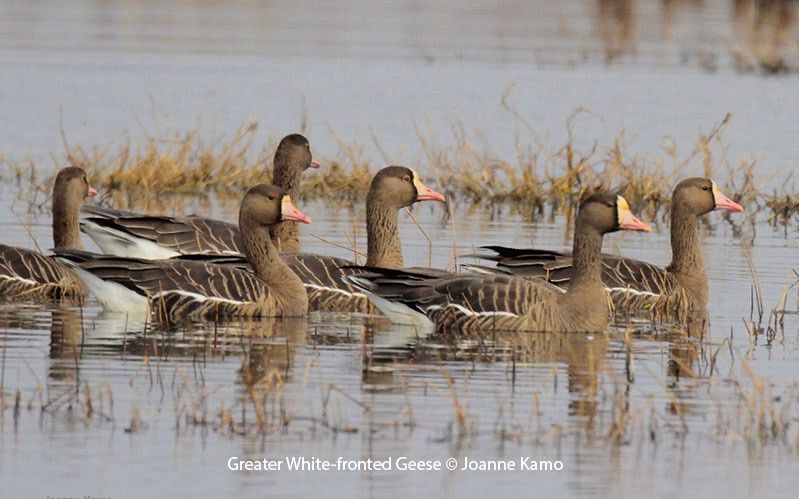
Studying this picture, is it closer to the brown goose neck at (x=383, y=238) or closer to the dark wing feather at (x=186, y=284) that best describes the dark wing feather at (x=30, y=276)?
the dark wing feather at (x=186, y=284)

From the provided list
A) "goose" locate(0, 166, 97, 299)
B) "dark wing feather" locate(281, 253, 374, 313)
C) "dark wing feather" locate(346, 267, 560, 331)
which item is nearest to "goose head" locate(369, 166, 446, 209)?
"dark wing feather" locate(281, 253, 374, 313)

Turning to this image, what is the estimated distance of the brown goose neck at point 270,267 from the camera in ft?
47.6

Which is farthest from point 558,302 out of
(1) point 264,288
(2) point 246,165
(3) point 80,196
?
(2) point 246,165

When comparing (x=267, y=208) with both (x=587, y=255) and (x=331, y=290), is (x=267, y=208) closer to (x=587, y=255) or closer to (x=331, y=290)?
(x=331, y=290)

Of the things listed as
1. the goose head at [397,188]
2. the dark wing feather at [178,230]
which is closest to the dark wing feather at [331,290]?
the goose head at [397,188]

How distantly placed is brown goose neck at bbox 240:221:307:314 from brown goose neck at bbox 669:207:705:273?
3.55 meters

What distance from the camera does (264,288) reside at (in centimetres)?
1441

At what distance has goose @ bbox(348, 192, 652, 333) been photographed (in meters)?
13.7

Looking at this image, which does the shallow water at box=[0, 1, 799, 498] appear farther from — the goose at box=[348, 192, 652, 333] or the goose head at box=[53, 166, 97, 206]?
the goose head at box=[53, 166, 97, 206]

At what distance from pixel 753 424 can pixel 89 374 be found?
414 cm

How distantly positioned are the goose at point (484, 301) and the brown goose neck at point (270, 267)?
730 millimetres

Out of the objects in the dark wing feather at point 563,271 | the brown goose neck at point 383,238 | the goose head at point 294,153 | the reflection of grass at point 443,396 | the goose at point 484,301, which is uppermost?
the goose head at point 294,153

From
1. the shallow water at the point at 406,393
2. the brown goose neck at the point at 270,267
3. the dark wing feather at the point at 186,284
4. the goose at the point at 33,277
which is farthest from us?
the goose at the point at 33,277

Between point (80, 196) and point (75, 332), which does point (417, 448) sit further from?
point (80, 196)
